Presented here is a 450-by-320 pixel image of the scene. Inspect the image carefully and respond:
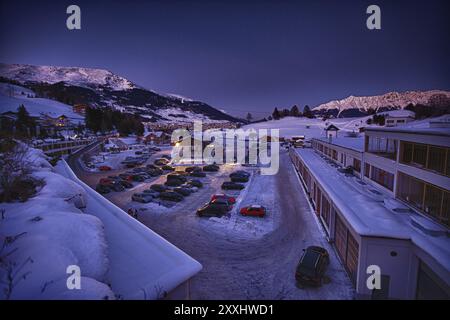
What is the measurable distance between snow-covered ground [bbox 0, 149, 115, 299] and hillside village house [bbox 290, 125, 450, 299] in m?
7.33

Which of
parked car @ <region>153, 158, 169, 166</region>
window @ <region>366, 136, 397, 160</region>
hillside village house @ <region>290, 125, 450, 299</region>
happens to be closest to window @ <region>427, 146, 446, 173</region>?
hillside village house @ <region>290, 125, 450, 299</region>

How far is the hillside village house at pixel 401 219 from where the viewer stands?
679 centimetres

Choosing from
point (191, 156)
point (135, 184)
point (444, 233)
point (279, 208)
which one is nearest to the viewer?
point (444, 233)

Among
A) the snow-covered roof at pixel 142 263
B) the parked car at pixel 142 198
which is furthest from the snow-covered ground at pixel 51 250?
the parked car at pixel 142 198

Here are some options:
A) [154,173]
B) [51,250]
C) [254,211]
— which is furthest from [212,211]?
[154,173]

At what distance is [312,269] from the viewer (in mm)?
8391

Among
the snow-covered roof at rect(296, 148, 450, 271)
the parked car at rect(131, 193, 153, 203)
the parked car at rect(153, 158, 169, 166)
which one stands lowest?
the parked car at rect(131, 193, 153, 203)

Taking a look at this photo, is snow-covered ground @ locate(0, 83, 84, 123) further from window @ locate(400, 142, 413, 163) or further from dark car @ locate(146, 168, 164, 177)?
window @ locate(400, 142, 413, 163)

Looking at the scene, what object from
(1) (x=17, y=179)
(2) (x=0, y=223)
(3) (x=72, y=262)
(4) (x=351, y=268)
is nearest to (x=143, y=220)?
(1) (x=17, y=179)

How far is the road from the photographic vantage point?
26.4 feet

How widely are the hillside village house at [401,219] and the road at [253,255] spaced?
34.7 inches

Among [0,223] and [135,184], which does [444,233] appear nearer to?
[0,223]

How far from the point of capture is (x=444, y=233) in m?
7.16
